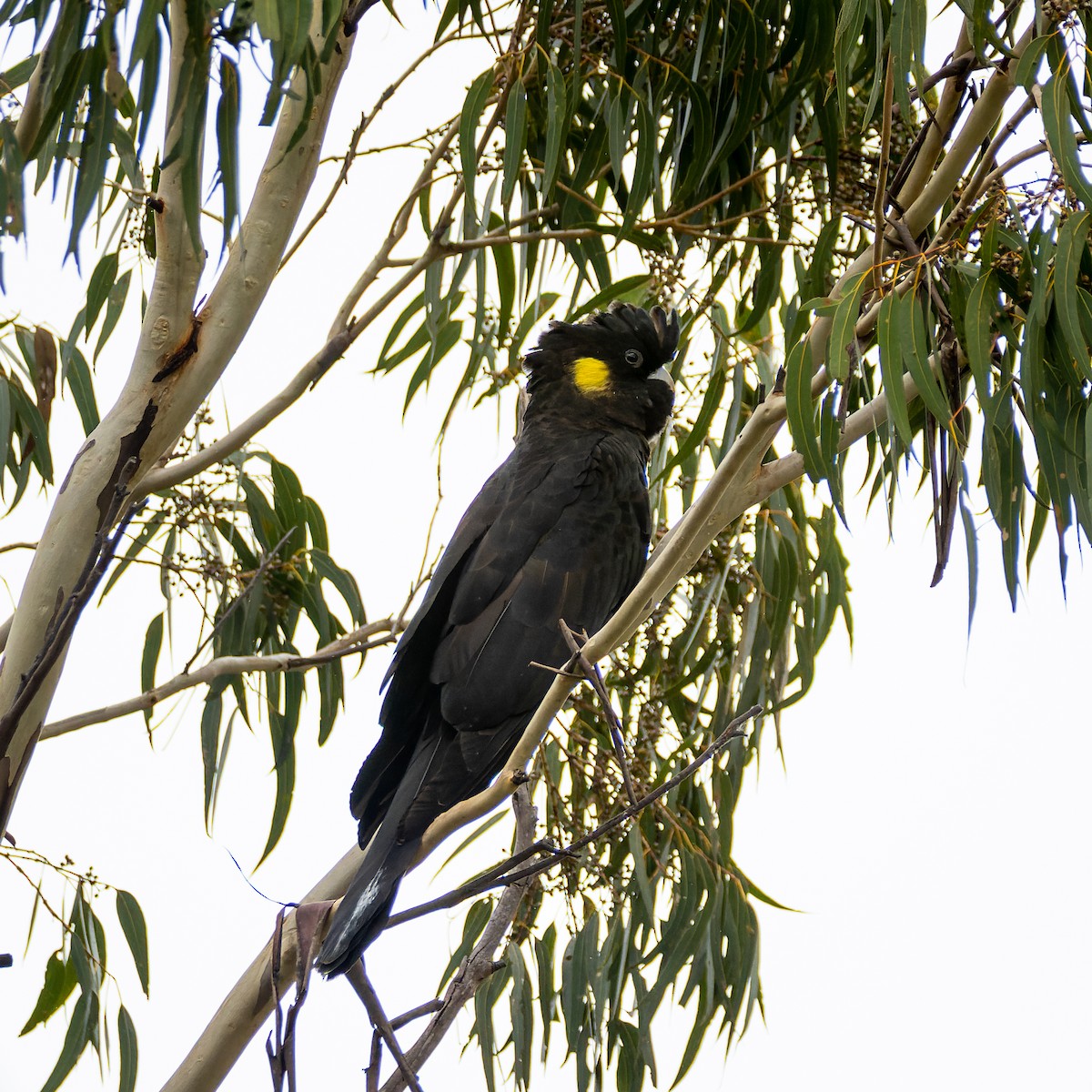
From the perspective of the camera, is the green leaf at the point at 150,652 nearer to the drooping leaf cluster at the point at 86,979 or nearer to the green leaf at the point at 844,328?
the drooping leaf cluster at the point at 86,979

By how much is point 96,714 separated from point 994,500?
123 cm

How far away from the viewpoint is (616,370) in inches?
83.2

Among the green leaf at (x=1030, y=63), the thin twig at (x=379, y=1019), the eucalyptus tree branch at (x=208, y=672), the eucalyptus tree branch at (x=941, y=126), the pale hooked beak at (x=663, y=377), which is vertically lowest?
the thin twig at (x=379, y=1019)

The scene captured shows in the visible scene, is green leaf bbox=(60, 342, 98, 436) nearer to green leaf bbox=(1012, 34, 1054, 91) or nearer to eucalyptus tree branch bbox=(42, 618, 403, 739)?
eucalyptus tree branch bbox=(42, 618, 403, 739)

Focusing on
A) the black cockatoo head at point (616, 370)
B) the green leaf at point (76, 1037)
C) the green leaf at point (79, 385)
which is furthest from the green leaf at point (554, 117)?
the green leaf at point (76, 1037)

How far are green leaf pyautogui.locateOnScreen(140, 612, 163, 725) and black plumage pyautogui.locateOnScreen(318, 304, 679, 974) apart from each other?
658mm

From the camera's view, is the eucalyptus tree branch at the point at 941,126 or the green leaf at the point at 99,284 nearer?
the eucalyptus tree branch at the point at 941,126

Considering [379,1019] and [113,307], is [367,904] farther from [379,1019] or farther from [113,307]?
[113,307]

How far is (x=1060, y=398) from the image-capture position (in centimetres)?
146

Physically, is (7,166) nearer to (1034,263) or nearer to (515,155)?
(515,155)

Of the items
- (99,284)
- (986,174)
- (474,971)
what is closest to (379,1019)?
(474,971)

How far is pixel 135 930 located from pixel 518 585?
2.77 ft

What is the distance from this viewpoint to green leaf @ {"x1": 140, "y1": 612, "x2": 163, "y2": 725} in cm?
224

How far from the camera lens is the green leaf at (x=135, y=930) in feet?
6.57
